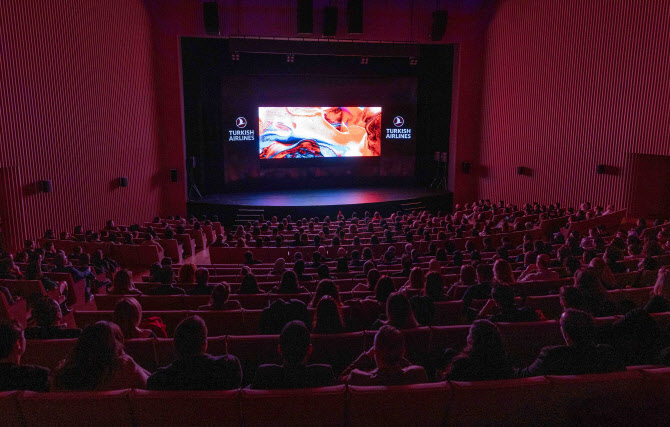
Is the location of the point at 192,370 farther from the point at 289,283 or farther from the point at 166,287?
the point at 166,287

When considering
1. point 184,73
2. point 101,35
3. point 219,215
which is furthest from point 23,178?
point 184,73

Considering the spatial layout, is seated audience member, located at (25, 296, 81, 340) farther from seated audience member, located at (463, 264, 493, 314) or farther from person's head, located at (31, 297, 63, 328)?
seated audience member, located at (463, 264, 493, 314)

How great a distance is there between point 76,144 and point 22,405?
11.8 meters

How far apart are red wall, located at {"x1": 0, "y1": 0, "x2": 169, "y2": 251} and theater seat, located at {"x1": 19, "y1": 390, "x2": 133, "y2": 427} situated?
9639mm

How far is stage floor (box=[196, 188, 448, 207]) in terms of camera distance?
17.8 m

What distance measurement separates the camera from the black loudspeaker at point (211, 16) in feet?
50.5

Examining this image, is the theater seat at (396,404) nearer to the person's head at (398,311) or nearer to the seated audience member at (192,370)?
the seated audience member at (192,370)

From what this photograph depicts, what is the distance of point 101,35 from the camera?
13.9 m

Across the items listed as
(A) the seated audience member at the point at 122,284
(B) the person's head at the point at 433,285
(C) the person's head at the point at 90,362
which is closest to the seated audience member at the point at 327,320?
(B) the person's head at the point at 433,285

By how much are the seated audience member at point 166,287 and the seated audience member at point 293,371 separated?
313cm

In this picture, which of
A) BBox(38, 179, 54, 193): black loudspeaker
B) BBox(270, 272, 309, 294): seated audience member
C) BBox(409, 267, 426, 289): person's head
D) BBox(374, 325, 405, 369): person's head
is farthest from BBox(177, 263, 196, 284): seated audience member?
BBox(38, 179, 54, 193): black loudspeaker

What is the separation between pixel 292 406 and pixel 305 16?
1475 centimetres

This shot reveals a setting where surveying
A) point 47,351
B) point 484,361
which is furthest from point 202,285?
point 484,361

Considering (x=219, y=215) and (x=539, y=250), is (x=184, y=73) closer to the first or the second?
(x=219, y=215)
